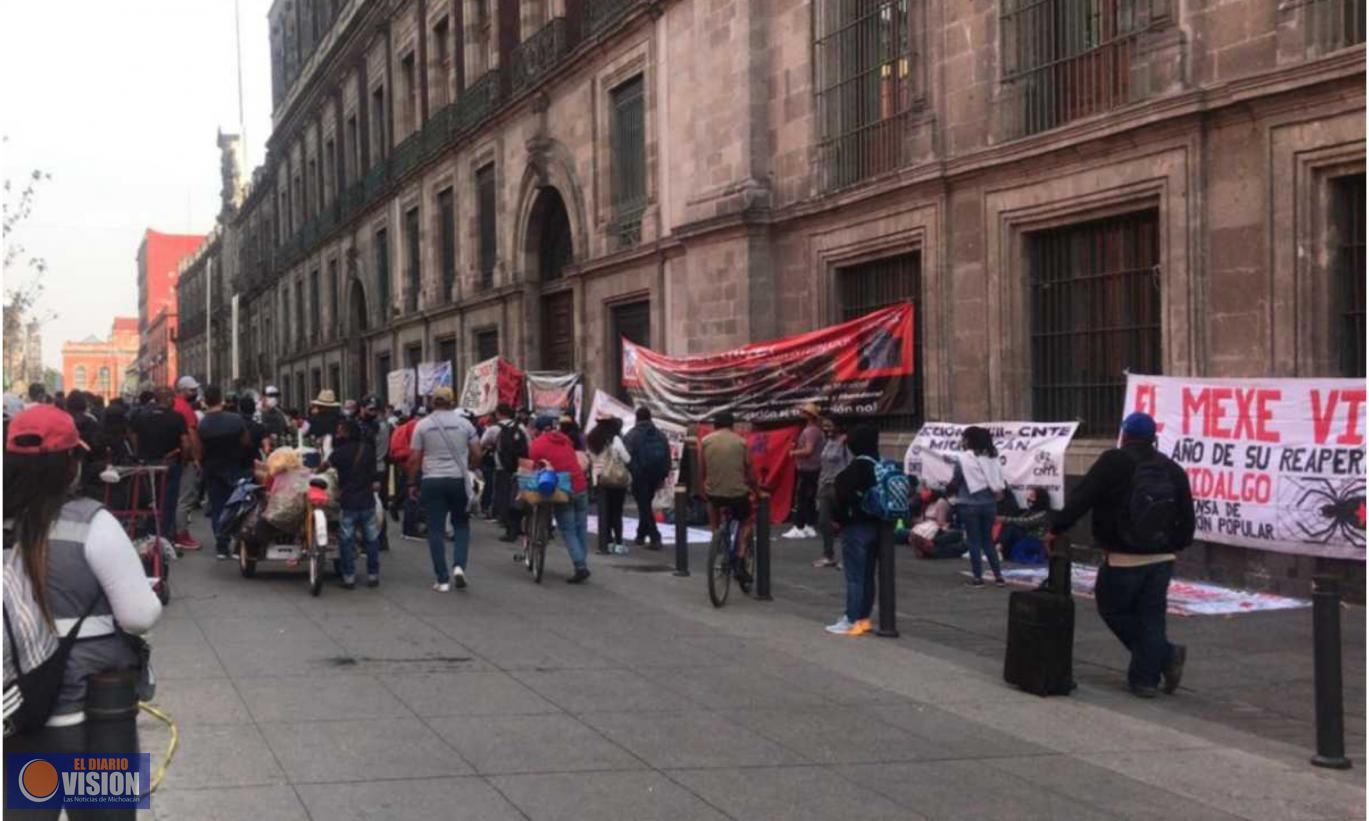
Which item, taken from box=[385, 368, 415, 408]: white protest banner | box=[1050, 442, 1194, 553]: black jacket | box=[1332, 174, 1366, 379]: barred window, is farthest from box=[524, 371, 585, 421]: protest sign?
box=[1050, 442, 1194, 553]: black jacket

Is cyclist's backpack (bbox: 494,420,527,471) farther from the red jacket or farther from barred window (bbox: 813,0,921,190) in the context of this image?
barred window (bbox: 813,0,921,190)

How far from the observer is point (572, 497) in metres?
12.9

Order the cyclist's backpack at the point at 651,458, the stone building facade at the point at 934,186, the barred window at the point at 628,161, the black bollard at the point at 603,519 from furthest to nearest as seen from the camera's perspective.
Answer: the barred window at the point at 628,161 < the cyclist's backpack at the point at 651,458 < the black bollard at the point at 603,519 < the stone building facade at the point at 934,186

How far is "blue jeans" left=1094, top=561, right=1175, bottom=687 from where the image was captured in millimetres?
8109

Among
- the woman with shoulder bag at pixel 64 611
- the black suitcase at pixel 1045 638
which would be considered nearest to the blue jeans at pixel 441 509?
the black suitcase at pixel 1045 638

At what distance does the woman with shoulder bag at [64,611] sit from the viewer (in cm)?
351

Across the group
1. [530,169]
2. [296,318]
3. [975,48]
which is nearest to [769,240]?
[975,48]

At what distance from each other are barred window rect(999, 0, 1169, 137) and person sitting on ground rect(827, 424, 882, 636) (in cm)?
507

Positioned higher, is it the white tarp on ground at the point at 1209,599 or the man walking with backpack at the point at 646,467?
the man walking with backpack at the point at 646,467

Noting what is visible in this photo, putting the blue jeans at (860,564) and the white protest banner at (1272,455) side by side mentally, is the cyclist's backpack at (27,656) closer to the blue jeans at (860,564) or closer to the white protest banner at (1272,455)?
the blue jeans at (860,564)

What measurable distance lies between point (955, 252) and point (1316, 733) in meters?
9.09

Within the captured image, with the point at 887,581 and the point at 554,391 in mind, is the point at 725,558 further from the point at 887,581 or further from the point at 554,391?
the point at 554,391

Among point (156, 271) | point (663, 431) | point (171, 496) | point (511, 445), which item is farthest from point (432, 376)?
point (156, 271)

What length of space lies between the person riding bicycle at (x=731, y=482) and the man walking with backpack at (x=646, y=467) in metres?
3.90
